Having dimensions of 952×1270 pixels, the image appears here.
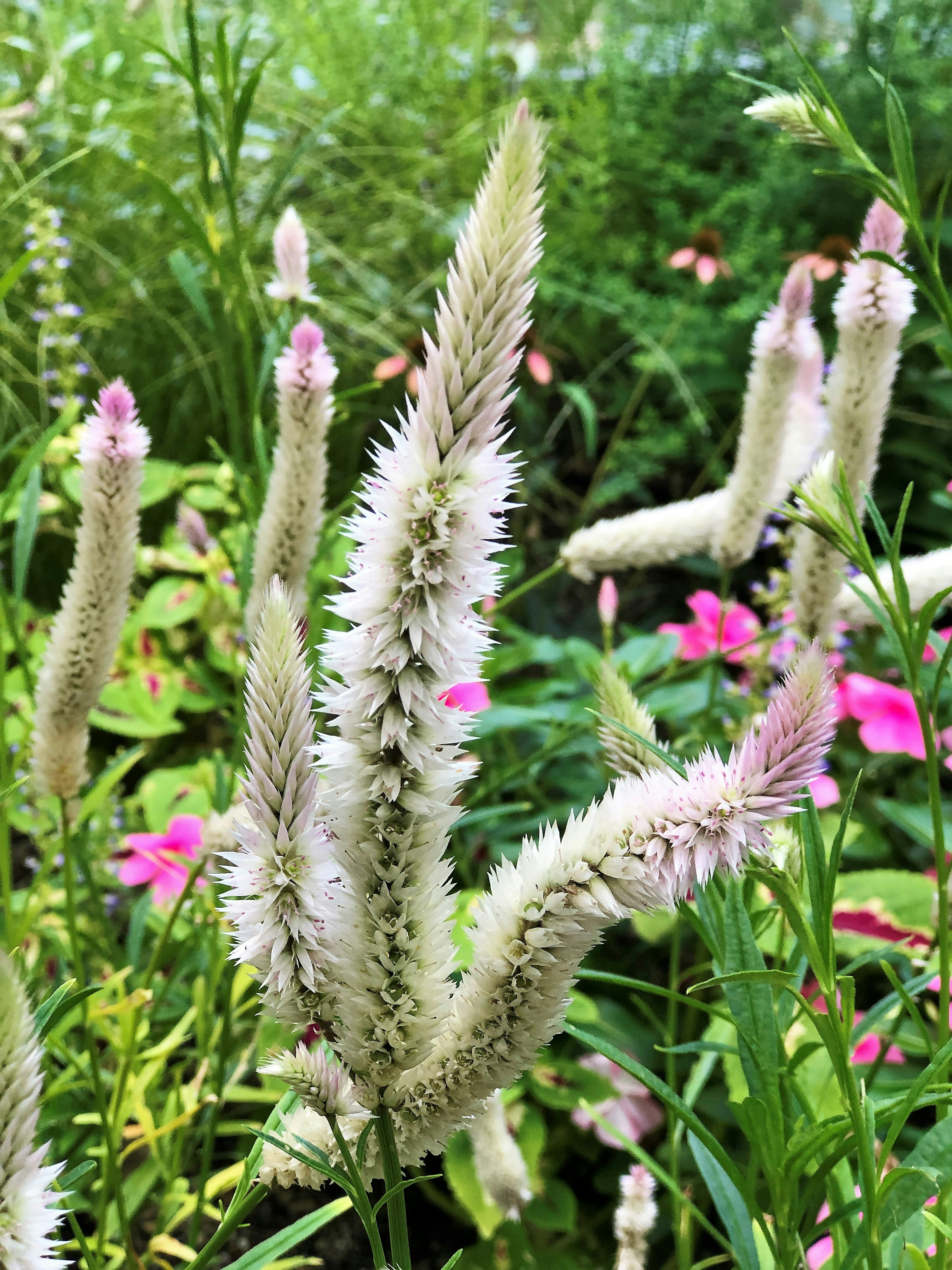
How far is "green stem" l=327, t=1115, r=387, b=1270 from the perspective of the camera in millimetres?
474

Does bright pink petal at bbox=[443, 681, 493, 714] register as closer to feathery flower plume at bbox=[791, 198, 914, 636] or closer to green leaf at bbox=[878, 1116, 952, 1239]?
feathery flower plume at bbox=[791, 198, 914, 636]

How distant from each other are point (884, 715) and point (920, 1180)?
0.98 m

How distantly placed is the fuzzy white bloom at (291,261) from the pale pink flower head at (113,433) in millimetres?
Answer: 254

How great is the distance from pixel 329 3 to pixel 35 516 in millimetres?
2985

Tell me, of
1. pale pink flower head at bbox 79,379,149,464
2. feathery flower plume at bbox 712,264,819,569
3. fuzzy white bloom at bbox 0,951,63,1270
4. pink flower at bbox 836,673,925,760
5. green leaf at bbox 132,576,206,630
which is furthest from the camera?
green leaf at bbox 132,576,206,630

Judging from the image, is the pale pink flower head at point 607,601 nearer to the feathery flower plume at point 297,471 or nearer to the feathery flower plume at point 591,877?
the feathery flower plume at point 297,471

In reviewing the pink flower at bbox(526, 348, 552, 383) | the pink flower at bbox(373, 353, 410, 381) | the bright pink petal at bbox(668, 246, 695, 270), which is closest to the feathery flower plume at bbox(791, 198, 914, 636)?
the pink flower at bbox(373, 353, 410, 381)

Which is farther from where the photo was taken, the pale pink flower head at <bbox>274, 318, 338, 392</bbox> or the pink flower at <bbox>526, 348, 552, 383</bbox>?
the pink flower at <bbox>526, 348, 552, 383</bbox>

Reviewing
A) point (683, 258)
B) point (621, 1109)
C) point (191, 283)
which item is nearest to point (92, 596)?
point (191, 283)

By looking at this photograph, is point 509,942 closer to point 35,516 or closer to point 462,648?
point 462,648

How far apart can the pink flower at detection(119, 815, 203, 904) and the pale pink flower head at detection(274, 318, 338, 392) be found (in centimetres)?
64

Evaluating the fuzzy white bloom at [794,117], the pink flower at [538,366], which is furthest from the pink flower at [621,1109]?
the pink flower at [538,366]

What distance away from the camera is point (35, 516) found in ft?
3.22

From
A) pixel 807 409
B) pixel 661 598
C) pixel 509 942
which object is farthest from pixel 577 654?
pixel 509 942
